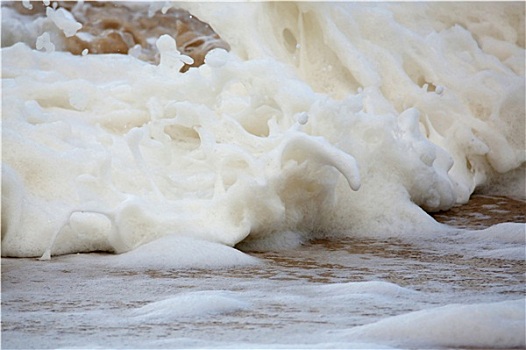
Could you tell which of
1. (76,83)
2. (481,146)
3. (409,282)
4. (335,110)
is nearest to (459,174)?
(481,146)

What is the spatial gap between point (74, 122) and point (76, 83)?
305 mm

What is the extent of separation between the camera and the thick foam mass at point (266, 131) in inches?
96.1

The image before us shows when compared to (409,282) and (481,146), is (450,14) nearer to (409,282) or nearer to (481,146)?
(481,146)

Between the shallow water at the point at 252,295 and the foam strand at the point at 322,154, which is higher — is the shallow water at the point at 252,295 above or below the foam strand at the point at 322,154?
below

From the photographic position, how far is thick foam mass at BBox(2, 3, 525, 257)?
2.44 m

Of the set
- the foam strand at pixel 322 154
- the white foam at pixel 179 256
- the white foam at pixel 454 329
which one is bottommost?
the white foam at pixel 454 329

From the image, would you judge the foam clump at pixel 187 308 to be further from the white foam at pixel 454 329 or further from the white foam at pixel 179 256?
the white foam at pixel 179 256

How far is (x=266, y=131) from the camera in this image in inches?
115

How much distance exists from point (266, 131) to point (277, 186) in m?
0.43

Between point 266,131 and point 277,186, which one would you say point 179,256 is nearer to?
point 277,186

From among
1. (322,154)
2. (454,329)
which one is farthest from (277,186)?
(454,329)

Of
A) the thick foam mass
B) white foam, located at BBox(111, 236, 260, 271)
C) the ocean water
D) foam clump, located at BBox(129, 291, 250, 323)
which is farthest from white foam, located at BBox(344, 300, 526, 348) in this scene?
the thick foam mass

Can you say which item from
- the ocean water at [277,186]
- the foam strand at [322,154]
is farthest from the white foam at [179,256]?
the foam strand at [322,154]

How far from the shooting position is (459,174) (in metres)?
3.57
